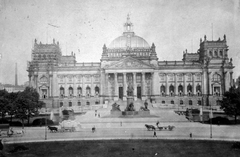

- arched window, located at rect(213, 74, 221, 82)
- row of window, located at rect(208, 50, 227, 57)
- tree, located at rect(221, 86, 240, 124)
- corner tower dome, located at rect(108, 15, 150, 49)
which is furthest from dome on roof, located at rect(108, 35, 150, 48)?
tree, located at rect(221, 86, 240, 124)

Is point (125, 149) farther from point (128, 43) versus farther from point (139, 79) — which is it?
point (128, 43)

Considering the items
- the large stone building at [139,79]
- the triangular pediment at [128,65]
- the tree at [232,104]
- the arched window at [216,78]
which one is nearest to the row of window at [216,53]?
the large stone building at [139,79]

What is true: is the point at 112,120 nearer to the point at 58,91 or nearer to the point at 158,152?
the point at 158,152

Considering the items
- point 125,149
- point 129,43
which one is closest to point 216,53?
point 129,43

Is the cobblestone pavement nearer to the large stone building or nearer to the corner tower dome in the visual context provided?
the large stone building

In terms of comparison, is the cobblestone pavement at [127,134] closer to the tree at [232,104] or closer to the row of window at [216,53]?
the tree at [232,104]

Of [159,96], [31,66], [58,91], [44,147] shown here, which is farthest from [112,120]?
[31,66]
